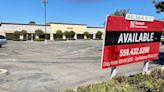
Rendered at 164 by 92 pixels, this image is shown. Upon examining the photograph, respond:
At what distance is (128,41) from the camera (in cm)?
874

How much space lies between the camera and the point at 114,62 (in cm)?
826

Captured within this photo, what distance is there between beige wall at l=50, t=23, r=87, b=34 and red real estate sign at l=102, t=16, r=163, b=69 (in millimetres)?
92441

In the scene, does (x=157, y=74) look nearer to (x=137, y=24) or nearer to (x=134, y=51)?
(x=134, y=51)

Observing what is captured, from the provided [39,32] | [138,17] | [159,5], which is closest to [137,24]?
[138,17]

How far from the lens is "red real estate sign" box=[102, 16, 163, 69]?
7.91 meters

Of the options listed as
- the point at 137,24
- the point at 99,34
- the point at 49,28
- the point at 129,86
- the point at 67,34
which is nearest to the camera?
the point at 129,86

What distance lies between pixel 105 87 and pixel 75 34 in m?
102

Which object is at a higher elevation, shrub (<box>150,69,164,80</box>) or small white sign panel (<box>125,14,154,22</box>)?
small white sign panel (<box>125,14,154,22</box>)

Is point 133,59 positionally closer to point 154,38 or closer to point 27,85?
point 154,38

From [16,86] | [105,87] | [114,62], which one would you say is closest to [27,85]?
[16,86]

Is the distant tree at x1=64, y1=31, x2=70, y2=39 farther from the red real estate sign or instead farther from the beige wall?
the red real estate sign

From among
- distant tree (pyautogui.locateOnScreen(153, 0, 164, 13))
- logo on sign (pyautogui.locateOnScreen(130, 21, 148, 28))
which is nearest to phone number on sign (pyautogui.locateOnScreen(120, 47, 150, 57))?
logo on sign (pyautogui.locateOnScreen(130, 21, 148, 28))

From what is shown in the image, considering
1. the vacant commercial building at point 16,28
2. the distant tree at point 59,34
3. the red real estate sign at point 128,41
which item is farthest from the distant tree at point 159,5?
the distant tree at point 59,34

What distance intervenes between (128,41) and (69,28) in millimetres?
98019
